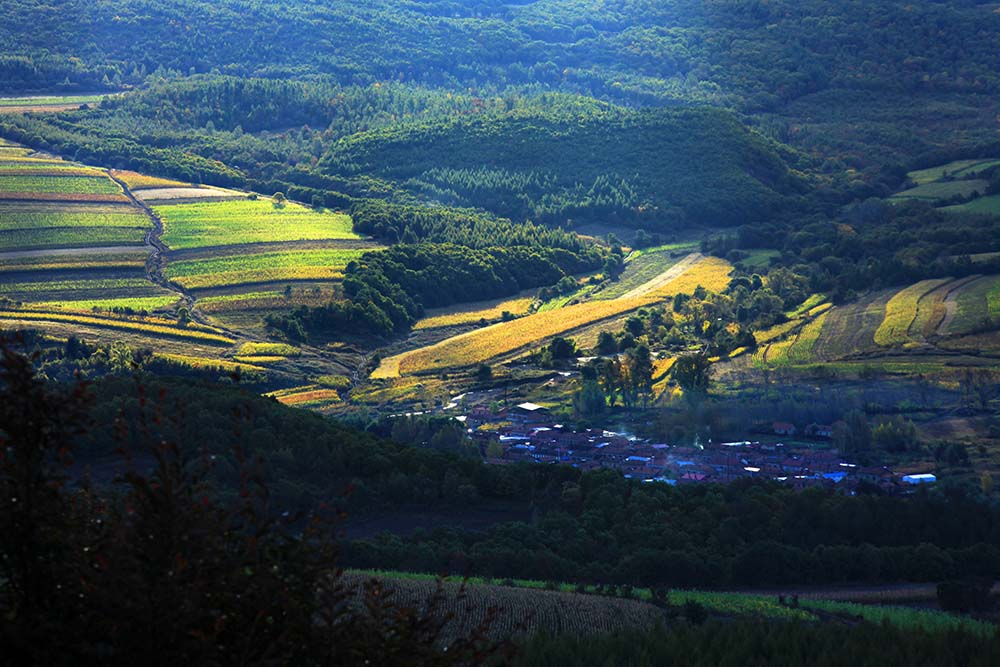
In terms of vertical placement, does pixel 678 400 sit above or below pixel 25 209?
below

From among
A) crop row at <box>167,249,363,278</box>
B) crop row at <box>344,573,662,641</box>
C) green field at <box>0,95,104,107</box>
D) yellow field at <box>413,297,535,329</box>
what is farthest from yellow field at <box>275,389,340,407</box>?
green field at <box>0,95,104,107</box>

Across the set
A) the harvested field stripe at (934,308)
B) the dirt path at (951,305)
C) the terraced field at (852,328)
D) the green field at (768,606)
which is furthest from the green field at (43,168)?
the green field at (768,606)

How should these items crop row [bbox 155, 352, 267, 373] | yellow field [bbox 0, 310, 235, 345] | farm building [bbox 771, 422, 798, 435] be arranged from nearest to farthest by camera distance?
farm building [bbox 771, 422, 798, 435]
crop row [bbox 155, 352, 267, 373]
yellow field [bbox 0, 310, 235, 345]

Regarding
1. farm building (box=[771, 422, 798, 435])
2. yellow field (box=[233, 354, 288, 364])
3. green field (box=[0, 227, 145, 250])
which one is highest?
green field (box=[0, 227, 145, 250])

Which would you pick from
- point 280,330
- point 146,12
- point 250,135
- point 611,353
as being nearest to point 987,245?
point 611,353

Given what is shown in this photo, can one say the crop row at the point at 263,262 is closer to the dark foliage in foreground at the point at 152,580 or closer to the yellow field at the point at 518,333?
the yellow field at the point at 518,333

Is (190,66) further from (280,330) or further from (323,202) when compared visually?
(280,330)

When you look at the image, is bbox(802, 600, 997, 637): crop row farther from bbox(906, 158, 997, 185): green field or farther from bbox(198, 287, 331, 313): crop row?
→ bbox(906, 158, 997, 185): green field
